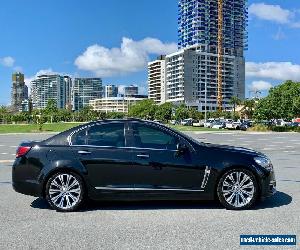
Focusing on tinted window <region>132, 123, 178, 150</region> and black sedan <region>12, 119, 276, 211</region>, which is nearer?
black sedan <region>12, 119, 276, 211</region>

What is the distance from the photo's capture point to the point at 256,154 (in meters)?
7.11

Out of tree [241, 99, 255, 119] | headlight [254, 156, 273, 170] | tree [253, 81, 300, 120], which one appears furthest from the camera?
tree [241, 99, 255, 119]

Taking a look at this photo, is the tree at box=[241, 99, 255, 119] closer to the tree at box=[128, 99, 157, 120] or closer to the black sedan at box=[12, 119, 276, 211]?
the tree at box=[128, 99, 157, 120]

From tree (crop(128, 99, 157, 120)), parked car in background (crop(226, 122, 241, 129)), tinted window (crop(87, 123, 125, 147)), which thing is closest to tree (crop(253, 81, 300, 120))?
parked car in background (crop(226, 122, 241, 129))

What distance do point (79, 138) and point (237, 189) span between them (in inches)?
107

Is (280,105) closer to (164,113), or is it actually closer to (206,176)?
(206,176)

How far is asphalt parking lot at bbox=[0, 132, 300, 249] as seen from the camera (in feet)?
16.8

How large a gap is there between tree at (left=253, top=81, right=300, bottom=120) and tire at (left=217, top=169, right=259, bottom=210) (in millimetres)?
52661

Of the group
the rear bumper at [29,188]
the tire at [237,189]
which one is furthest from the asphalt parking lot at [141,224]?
the rear bumper at [29,188]

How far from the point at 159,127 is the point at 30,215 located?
97.6 inches

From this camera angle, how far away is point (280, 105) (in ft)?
193

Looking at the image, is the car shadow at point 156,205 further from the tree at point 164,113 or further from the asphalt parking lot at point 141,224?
the tree at point 164,113

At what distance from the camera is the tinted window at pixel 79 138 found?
7.12m

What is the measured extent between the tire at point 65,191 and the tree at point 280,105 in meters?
53.6
